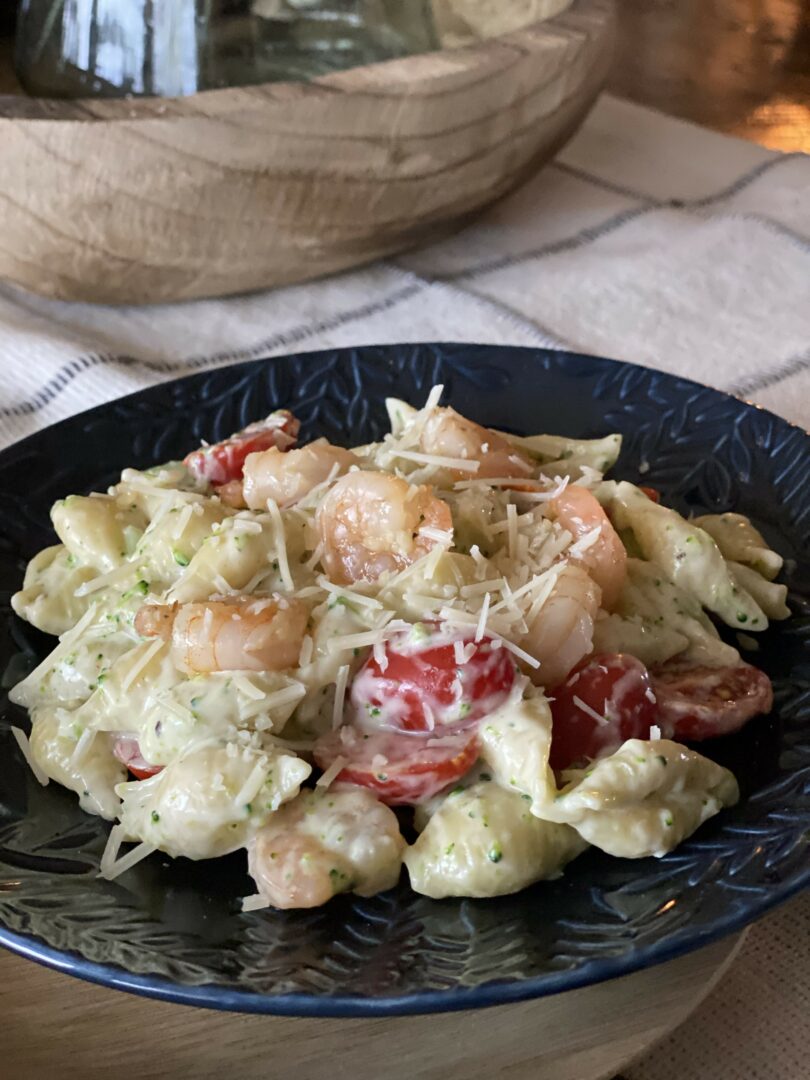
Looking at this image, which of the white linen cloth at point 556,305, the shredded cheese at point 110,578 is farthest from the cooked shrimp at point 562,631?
the white linen cloth at point 556,305

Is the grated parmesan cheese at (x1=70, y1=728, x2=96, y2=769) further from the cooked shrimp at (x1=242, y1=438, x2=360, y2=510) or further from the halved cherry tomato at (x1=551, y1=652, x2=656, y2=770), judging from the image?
the halved cherry tomato at (x1=551, y1=652, x2=656, y2=770)

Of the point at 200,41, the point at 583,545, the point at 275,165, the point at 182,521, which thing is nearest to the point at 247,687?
the point at 182,521

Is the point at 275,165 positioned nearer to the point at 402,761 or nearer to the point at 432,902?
the point at 402,761

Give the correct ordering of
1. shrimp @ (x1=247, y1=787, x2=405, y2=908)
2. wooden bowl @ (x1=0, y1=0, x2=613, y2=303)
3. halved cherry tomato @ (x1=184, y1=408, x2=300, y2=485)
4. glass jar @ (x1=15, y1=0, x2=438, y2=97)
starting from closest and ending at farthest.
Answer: shrimp @ (x1=247, y1=787, x2=405, y2=908), halved cherry tomato @ (x1=184, y1=408, x2=300, y2=485), wooden bowl @ (x1=0, y1=0, x2=613, y2=303), glass jar @ (x1=15, y1=0, x2=438, y2=97)

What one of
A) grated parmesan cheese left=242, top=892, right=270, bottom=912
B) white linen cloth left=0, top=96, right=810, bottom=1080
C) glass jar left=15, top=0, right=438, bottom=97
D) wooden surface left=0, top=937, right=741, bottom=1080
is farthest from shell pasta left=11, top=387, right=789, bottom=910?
glass jar left=15, top=0, right=438, bottom=97

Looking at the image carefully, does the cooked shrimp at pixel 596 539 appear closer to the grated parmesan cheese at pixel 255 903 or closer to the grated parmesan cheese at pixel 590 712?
the grated parmesan cheese at pixel 590 712

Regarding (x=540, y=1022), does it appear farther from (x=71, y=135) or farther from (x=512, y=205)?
(x=512, y=205)

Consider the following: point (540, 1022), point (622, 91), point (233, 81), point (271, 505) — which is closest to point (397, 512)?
point (271, 505)
